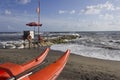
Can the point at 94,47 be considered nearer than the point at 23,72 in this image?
No

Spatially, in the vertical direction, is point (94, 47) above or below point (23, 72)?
below

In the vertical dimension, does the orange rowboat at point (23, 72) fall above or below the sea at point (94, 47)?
above

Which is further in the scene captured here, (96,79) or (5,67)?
(96,79)

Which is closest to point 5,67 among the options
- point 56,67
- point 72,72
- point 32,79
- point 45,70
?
point 32,79

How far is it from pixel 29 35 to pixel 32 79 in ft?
58.0

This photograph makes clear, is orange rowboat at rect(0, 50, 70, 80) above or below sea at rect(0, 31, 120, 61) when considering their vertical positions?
above

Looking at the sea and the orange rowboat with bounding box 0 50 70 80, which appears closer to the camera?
the orange rowboat with bounding box 0 50 70 80

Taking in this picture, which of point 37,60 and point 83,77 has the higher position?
point 37,60

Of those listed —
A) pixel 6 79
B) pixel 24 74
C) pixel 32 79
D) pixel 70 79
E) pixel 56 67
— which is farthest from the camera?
pixel 70 79

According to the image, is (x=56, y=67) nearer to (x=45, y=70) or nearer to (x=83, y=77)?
(x=45, y=70)

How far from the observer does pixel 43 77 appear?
5.46m

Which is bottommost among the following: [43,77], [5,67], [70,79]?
[70,79]

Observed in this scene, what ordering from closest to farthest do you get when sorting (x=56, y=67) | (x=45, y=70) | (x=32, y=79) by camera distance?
(x=32, y=79) < (x=45, y=70) < (x=56, y=67)

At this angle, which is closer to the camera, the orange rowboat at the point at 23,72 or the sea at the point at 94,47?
the orange rowboat at the point at 23,72
